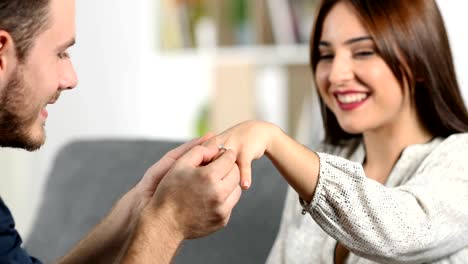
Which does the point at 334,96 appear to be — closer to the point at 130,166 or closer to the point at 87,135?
the point at 130,166

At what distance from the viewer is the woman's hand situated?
1.38m

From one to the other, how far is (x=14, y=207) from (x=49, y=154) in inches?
12.9

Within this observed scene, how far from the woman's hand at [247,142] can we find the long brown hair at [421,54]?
0.40 m

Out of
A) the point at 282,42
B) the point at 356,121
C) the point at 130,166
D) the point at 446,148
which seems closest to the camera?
the point at 446,148

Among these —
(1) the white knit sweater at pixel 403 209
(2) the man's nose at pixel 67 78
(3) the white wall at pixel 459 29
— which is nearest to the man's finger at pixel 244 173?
(1) the white knit sweater at pixel 403 209

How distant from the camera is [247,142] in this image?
54.7 inches

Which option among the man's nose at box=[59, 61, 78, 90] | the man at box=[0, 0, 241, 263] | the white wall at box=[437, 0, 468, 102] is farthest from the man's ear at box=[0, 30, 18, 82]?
the white wall at box=[437, 0, 468, 102]

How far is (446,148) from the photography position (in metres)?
1.62

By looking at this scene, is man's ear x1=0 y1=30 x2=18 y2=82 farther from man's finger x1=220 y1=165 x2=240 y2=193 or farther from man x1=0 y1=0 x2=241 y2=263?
man's finger x1=220 y1=165 x2=240 y2=193

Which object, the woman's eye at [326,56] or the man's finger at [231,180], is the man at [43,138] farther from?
the woman's eye at [326,56]

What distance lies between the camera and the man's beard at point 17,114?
4.39 ft

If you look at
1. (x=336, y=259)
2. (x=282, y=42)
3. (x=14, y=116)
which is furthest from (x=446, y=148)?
(x=282, y=42)

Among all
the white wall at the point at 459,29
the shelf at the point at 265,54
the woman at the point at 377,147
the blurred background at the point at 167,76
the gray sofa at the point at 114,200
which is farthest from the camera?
the blurred background at the point at 167,76

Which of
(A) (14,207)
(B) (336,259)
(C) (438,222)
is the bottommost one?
(A) (14,207)
